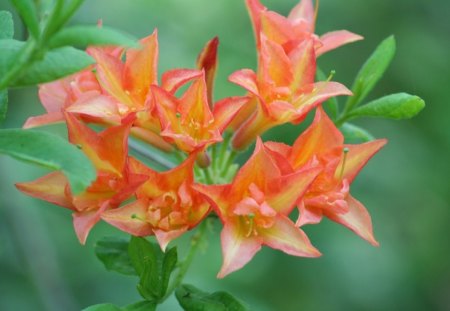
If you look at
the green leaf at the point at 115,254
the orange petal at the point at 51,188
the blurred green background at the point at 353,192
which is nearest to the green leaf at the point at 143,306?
the green leaf at the point at 115,254

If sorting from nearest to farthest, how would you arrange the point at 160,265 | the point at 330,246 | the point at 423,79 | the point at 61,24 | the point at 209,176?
the point at 61,24 → the point at 160,265 → the point at 209,176 → the point at 330,246 → the point at 423,79

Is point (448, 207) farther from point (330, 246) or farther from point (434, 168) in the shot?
point (330, 246)

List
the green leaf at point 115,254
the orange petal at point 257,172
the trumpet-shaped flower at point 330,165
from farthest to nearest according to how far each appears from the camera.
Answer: the green leaf at point 115,254, the trumpet-shaped flower at point 330,165, the orange petal at point 257,172

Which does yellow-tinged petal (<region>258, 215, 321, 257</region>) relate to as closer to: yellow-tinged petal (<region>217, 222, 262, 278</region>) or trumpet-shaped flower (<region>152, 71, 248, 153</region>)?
yellow-tinged petal (<region>217, 222, 262, 278</region>)

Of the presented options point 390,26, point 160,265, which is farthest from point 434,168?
point 160,265

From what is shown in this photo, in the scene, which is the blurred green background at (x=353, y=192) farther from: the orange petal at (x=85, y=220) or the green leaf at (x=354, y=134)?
the orange petal at (x=85, y=220)

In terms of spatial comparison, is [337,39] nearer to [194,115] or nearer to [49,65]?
[194,115]

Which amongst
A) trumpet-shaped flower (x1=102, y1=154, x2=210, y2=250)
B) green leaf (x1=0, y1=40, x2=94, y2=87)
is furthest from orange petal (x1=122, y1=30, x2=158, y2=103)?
green leaf (x1=0, y1=40, x2=94, y2=87)
